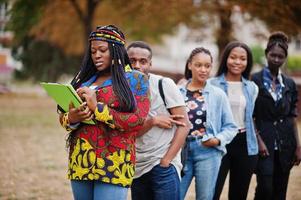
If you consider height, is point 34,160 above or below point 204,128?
below

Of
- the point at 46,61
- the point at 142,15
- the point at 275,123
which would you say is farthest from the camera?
the point at 46,61

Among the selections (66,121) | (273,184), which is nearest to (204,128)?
(273,184)

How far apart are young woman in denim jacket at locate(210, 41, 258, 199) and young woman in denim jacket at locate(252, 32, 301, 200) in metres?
0.23

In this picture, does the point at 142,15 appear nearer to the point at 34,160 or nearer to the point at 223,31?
the point at 223,31

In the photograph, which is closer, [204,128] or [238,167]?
[204,128]

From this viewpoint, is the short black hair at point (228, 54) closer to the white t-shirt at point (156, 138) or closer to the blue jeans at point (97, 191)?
the white t-shirt at point (156, 138)

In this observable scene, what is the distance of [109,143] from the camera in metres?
3.67

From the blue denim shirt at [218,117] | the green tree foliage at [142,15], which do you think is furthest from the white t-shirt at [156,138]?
the green tree foliage at [142,15]

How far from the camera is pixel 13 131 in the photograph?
14.3 metres

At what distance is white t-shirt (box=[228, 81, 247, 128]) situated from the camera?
18.6ft

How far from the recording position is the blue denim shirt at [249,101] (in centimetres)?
559

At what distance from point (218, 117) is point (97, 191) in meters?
1.83

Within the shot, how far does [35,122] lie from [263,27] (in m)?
8.73

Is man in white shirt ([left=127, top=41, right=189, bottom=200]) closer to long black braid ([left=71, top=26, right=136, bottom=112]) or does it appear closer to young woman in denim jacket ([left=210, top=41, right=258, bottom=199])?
long black braid ([left=71, top=26, right=136, bottom=112])
